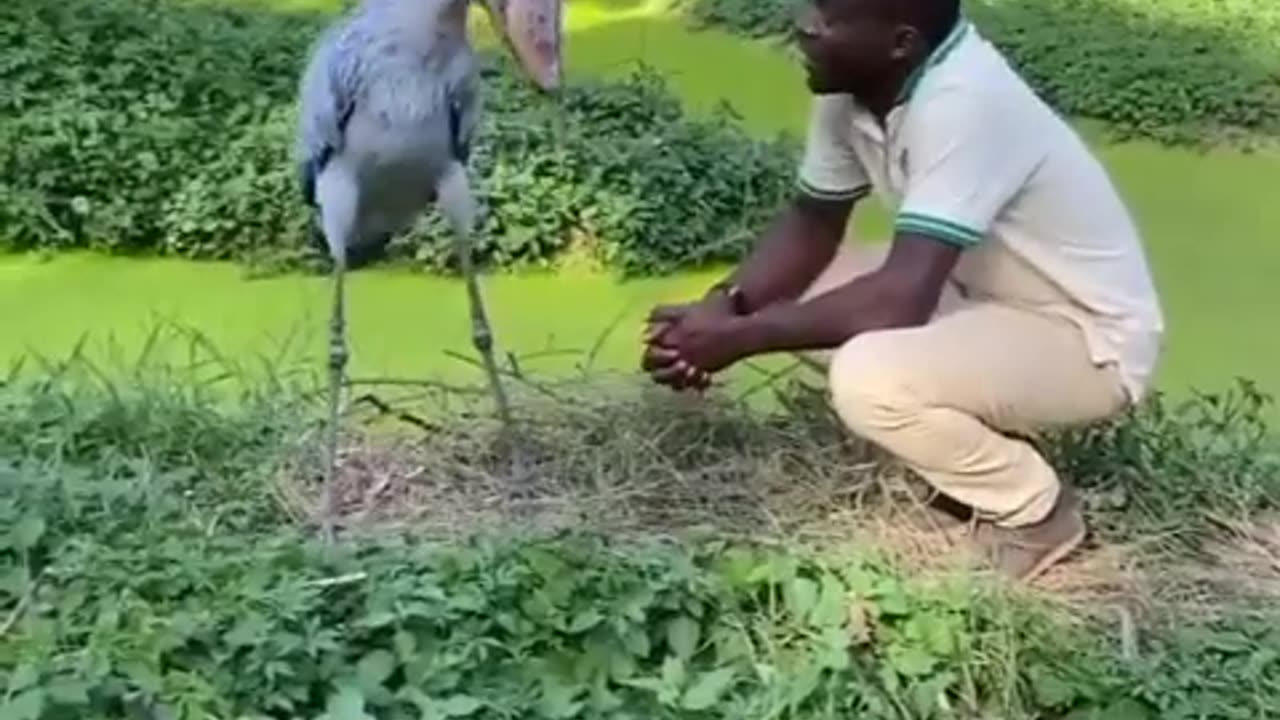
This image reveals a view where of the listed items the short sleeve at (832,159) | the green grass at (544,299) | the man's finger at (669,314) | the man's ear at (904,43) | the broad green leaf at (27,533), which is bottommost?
the green grass at (544,299)

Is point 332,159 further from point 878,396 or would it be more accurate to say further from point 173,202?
point 173,202

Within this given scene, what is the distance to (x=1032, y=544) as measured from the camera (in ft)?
10.2

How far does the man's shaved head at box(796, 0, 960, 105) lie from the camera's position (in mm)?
2939

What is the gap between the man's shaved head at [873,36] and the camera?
9.64 feet

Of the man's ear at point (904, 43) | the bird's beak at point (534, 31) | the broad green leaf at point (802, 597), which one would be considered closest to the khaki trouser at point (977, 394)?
the broad green leaf at point (802, 597)

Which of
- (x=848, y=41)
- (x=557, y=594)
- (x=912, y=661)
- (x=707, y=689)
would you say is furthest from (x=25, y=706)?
(x=848, y=41)

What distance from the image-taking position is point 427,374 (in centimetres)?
405

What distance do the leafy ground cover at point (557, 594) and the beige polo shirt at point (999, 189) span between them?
31cm

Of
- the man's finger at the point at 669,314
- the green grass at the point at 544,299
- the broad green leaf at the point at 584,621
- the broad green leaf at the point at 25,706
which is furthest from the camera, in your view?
the green grass at the point at 544,299

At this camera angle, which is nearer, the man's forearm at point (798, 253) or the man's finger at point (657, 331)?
the man's finger at point (657, 331)

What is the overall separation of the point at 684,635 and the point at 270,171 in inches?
87.0

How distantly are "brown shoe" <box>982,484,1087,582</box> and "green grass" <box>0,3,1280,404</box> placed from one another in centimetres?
104

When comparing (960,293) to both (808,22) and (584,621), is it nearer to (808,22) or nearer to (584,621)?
(808,22)

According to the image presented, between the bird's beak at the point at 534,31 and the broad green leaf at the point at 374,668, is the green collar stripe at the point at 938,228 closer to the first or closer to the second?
the bird's beak at the point at 534,31
